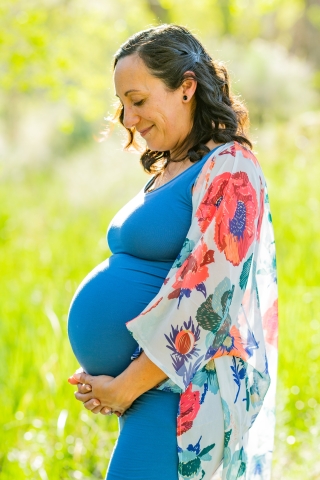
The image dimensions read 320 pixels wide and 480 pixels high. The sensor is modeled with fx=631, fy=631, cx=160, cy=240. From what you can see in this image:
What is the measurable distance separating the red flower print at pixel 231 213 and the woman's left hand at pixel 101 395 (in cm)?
47

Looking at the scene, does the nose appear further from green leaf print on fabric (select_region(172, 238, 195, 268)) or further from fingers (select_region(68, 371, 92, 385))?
fingers (select_region(68, 371, 92, 385))

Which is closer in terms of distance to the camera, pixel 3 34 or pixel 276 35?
pixel 3 34

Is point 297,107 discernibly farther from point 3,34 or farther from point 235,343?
point 235,343

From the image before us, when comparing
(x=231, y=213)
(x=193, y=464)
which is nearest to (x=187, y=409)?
(x=193, y=464)

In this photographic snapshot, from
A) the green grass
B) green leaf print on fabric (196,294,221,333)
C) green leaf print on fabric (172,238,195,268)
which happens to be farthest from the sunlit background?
green leaf print on fabric (196,294,221,333)

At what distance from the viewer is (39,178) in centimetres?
1084

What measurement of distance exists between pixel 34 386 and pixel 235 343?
5.57 feet

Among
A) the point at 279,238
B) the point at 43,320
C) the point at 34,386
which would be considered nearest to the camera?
the point at 34,386

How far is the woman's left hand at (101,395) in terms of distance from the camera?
1.66 metres

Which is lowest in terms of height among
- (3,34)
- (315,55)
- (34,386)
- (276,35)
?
(34,386)

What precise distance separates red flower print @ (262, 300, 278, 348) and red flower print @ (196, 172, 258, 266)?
18.8 inches

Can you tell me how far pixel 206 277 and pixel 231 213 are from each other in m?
0.17

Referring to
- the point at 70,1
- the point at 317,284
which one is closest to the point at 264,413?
the point at 317,284

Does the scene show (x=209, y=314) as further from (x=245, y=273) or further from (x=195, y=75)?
(x=195, y=75)
